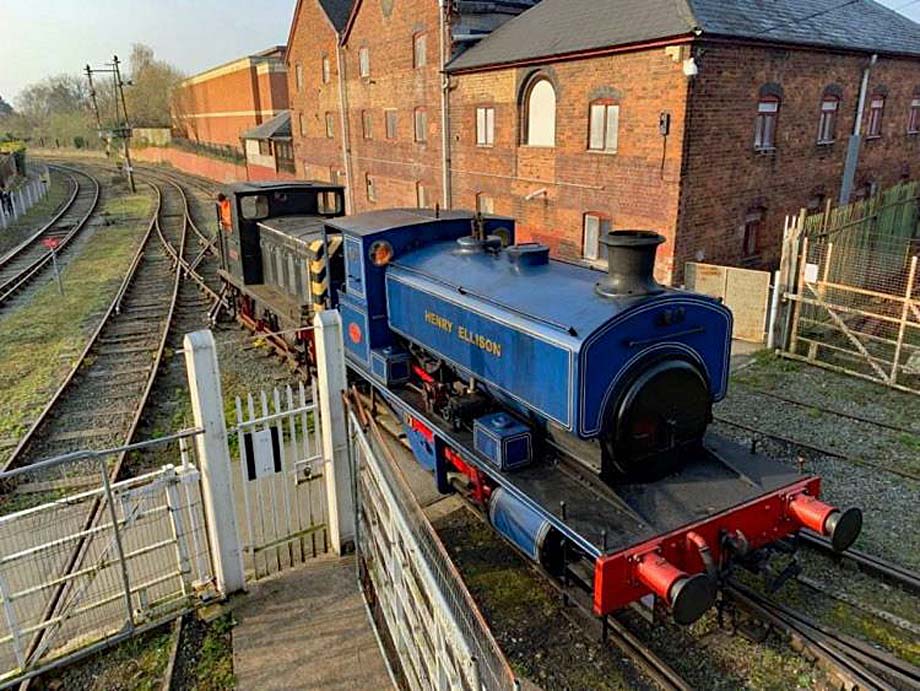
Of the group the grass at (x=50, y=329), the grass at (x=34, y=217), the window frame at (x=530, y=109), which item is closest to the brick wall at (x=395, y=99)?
the window frame at (x=530, y=109)

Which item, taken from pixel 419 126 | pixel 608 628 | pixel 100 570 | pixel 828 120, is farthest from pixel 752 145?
pixel 100 570

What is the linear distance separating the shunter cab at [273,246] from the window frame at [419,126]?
8.92 metres

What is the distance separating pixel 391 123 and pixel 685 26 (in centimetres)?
1396

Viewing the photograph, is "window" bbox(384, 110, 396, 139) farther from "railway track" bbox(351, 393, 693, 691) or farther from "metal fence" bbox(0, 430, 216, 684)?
"railway track" bbox(351, 393, 693, 691)

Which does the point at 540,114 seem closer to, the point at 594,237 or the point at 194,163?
the point at 594,237

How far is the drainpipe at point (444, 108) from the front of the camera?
19.7 m

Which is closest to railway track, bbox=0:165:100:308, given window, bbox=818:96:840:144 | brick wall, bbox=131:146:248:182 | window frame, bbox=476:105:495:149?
brick wall, bbox=131:146:248:182

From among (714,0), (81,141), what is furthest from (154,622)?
(81,141)

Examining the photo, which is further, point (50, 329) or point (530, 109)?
point (530, 109)

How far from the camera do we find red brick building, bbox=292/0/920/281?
1359 centimetres

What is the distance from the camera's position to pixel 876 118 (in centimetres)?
1841

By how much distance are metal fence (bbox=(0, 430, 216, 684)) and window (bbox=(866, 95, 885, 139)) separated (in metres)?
19.7

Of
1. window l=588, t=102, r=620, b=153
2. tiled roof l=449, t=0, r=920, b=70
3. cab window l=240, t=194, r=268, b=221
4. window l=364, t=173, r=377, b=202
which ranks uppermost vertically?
tiled roof l=449, t=0, r=920, b=70

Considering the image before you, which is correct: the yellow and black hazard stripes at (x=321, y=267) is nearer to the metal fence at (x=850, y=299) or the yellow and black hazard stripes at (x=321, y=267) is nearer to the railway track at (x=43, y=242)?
the metal fence at (x=850, y=299)
